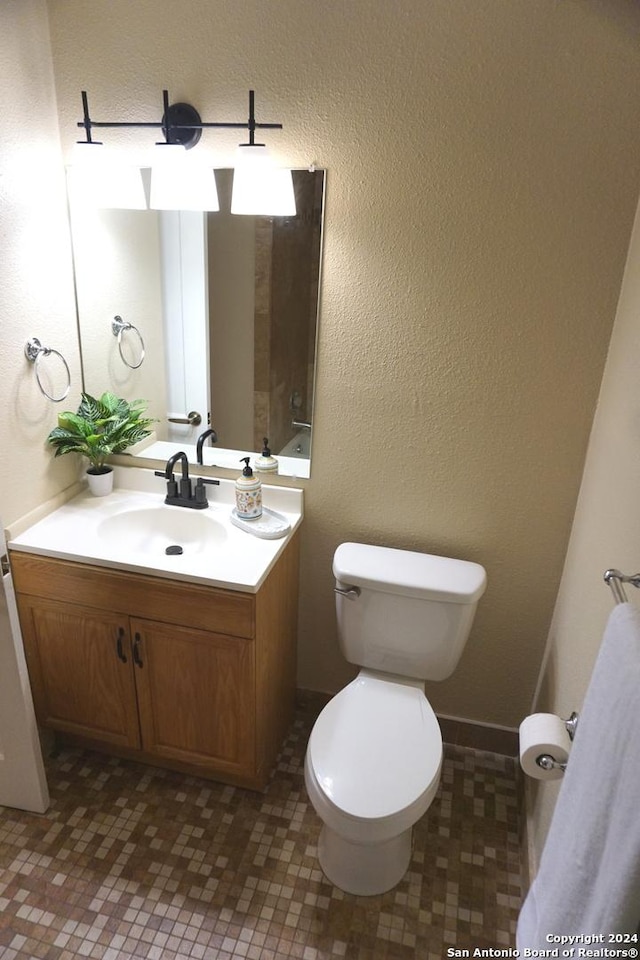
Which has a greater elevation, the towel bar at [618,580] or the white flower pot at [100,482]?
the towel bar at [618,580]

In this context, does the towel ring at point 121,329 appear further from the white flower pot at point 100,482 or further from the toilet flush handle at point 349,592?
the toilet flush handle at point 349,592

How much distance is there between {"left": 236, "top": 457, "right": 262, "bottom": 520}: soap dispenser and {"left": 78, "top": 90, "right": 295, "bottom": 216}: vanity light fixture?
76cm

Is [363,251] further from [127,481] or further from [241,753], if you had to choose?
[241,753]

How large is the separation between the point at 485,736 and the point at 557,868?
128 centimetres

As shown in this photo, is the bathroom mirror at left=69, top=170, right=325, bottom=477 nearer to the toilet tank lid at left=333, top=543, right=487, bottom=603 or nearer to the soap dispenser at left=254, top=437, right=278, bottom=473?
the soap dispenser at left=254, top=437, right=278, bottom=473

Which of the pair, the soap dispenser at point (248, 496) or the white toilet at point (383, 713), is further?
the soap dispenser at point (248, 496)

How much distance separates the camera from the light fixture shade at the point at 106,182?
1827 mm

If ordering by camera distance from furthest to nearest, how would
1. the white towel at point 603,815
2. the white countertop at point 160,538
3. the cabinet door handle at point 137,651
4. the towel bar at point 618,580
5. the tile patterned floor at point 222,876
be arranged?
the cabinet door handle at point 137,651, the white countertop at point 160,538, the tile patterned floor at point 222,876, the towel bar at point 618,580, the white towel at point 603,815

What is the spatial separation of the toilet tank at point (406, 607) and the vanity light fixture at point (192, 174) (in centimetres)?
105

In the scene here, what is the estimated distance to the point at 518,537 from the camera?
6.47 feet

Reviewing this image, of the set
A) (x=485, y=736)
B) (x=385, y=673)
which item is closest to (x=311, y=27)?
(x=385, y=673)

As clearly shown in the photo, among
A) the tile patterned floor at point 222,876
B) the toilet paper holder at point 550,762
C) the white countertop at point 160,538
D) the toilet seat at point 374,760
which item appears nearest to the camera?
the toilet paper holder at point 550,762

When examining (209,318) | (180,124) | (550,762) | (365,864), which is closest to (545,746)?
(550,762)

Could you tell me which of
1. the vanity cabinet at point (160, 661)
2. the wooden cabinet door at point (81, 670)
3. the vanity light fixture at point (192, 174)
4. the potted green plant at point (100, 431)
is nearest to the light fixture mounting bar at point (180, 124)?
the vanity light fixture at point (192, 174)
